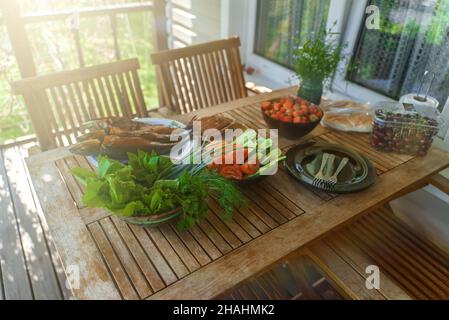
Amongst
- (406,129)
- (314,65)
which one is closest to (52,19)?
(314,65)

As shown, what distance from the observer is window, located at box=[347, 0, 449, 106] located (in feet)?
5.20

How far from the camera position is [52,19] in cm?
253

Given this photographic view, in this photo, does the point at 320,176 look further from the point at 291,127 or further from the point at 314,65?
the point at 314,65

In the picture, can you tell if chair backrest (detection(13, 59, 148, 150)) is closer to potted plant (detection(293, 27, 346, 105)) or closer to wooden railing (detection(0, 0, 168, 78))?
potted plant (detection(293, 27, 346, 105))

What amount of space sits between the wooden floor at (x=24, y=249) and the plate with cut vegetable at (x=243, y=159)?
1179 millimetres

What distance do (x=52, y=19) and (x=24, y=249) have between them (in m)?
1.70

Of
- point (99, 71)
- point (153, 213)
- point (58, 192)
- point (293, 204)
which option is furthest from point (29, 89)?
point (293, 204)

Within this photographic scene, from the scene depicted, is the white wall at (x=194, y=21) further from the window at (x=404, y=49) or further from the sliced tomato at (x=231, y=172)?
the sliced tomato at (x=231, y=172)

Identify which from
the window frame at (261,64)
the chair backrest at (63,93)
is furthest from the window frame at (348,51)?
the chair backrest at (63,93)

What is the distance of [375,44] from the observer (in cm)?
186

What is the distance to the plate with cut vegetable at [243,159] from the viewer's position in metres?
1.12

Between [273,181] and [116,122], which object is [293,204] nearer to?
[273,181]

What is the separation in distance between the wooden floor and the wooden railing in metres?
0.86

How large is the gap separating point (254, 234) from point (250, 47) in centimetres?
196
